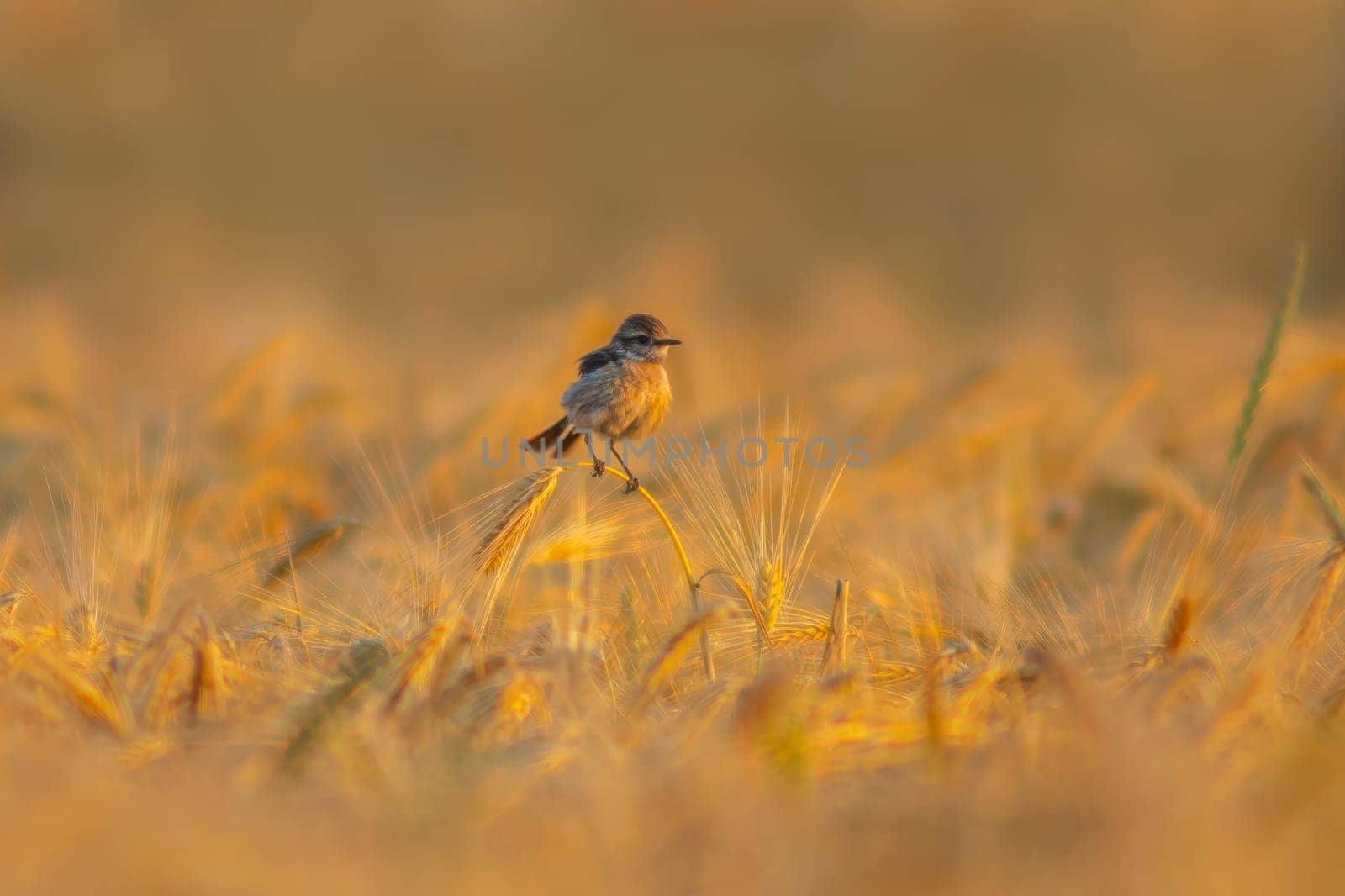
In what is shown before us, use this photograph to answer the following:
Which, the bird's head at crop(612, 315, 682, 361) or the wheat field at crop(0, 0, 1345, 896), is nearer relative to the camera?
the wheat field at crop(0, 0, 1345, 896)

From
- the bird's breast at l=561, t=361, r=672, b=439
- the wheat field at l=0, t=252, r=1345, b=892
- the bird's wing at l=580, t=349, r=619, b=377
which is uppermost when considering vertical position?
the bird's wing at l=580, t=349, r=619, b=377

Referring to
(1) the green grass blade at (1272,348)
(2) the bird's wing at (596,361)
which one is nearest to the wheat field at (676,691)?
(1) the green grass blade at (1272,348)

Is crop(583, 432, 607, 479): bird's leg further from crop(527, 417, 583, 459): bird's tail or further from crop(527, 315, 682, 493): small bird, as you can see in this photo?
crop(527, 417, 583, 459): bird's tail

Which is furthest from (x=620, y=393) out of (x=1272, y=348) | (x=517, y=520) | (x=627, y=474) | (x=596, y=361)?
(x=1272, y=348)

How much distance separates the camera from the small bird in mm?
4285

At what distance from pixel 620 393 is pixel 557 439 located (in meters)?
0.40

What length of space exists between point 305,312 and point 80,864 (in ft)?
46.6

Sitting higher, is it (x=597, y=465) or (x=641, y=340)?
(x=641, y=340)

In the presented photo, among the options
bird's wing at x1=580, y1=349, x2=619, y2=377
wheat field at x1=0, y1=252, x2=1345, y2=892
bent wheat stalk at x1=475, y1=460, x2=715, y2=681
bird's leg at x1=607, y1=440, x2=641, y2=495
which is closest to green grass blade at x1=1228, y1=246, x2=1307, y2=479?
wheat field at x1=0, y1=252, x2=1345, y2=892

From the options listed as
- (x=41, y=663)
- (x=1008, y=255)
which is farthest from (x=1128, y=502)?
(x=1008, y=255)

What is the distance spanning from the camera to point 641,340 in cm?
462

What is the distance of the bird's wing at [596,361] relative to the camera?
4582mm

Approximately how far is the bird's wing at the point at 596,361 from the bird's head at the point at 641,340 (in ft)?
0.16

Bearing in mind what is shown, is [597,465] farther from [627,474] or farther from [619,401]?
[619,401]
